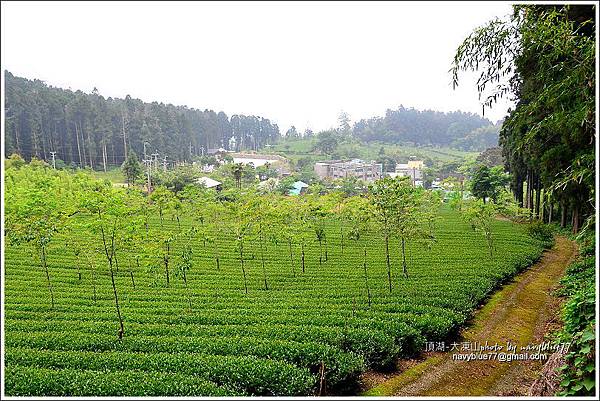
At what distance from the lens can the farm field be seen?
23.1 feet

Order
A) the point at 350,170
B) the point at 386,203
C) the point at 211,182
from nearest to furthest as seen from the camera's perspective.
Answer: the point at 386,203 → the point at 211,182 → the point at 350,170

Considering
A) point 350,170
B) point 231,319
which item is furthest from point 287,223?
point 350,170

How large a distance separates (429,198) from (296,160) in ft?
135

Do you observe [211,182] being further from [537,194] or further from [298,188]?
[537,194]

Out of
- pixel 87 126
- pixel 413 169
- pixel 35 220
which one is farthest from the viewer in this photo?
pixel 87 126

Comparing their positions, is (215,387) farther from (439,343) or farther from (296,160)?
(296,160)

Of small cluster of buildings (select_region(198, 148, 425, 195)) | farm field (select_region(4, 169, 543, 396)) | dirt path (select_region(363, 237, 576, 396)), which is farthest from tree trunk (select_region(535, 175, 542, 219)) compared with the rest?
small cluster of buildings (select_region(198, 148, 425, 195))

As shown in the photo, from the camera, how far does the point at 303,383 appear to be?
698cm

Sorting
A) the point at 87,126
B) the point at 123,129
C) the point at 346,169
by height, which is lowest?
the point at 346,169

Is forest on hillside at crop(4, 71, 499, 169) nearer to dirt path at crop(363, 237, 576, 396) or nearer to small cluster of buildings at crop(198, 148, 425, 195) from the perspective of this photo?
small cluster of buildings at crop(198, 148, 425, 195)

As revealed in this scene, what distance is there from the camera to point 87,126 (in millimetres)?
48938

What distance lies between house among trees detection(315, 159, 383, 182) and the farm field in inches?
1301

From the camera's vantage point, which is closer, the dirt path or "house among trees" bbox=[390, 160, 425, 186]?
the dirt path

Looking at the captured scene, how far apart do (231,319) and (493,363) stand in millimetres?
5641
